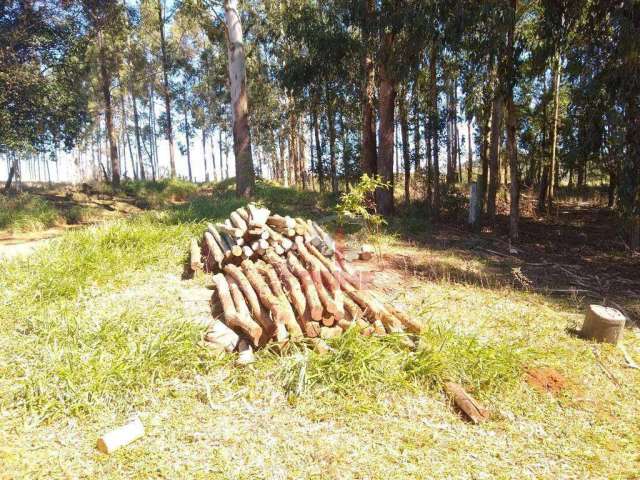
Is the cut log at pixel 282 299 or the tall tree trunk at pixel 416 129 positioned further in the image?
the tall tree trunk at pixel 416 129

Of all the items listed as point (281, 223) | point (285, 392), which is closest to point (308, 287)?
point (285, 392)

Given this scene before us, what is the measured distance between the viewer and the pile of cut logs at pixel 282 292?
130 inches

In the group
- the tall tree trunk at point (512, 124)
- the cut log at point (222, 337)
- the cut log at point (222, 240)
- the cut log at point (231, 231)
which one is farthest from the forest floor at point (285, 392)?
the tall tree trunk at point (512, 124)

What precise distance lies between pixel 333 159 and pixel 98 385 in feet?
46.8

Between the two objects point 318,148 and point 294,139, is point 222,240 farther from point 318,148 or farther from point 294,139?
point 294,139

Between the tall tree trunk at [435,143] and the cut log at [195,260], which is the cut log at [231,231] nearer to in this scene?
the cut log at [195,260]

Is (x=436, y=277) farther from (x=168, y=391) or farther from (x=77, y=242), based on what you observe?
(x=77, y=242)

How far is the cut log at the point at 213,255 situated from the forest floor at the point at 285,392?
0.33 metres

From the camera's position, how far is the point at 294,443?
7.81 ft

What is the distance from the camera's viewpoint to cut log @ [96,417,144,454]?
2205 mm

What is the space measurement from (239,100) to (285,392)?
31.5 feet

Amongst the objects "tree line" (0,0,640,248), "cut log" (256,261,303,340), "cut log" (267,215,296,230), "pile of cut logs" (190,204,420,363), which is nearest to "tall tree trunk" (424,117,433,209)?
"tree line" (0,0,640,248)

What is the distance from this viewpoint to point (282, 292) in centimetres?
369

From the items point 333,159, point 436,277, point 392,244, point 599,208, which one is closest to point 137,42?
point 333,159
